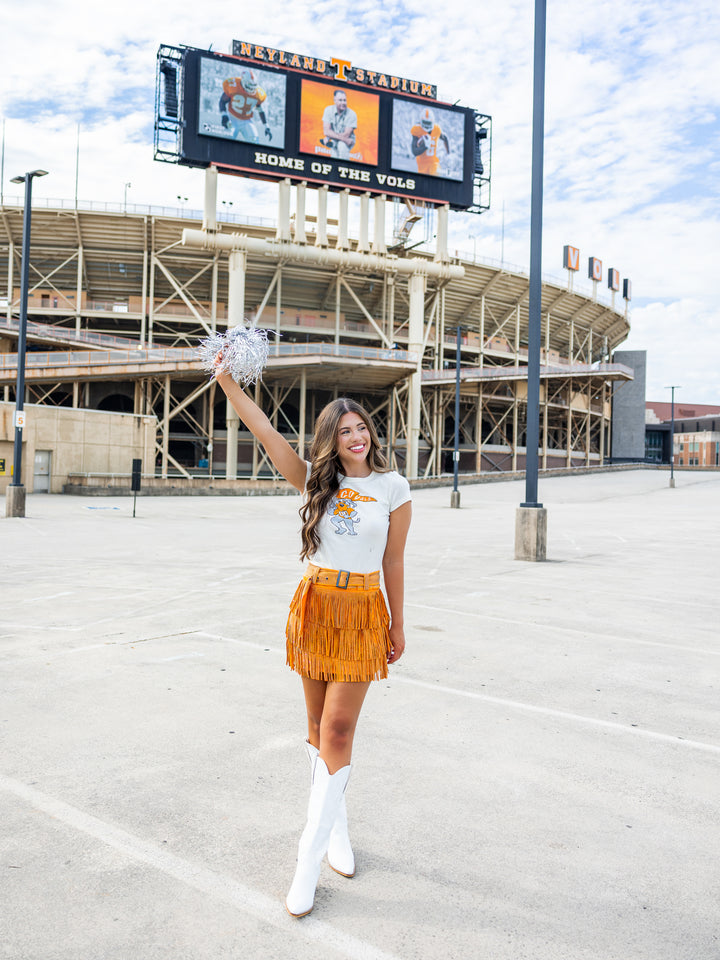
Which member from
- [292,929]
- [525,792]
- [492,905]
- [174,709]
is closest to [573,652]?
[525,792]

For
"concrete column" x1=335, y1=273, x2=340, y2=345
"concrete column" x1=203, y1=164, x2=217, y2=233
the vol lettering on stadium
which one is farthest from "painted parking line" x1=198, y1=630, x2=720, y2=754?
"concrete column" x1=335, y1=273, x2=340, y2=345

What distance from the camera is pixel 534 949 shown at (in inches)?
97.8

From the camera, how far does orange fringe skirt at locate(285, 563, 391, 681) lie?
3.01m

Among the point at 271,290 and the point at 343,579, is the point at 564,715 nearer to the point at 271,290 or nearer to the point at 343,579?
the point at 343,579

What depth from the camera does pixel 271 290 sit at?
49.7 m

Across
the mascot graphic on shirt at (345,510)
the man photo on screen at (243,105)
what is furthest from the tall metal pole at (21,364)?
the man photo on screen at (243,105)

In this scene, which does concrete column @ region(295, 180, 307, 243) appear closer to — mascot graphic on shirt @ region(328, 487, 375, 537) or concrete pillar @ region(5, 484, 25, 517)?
concrete pillar @ region(5, 484, 25, 517)

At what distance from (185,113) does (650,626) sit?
146 feet

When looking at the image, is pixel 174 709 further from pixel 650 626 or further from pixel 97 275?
pixel 97 275

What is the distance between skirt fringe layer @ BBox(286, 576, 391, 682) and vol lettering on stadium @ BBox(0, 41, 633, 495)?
112 ft

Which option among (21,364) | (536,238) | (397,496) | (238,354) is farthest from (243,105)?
(397,496)

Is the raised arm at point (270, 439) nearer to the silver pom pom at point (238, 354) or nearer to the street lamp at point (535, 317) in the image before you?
the silver pom pom at point (238, 354)

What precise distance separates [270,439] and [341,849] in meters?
1.77

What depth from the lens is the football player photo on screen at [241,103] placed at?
4347cm
